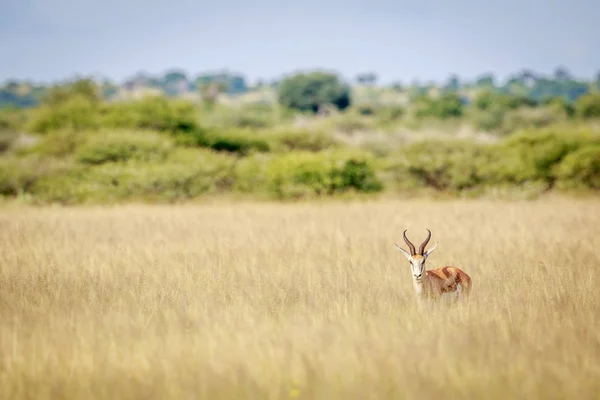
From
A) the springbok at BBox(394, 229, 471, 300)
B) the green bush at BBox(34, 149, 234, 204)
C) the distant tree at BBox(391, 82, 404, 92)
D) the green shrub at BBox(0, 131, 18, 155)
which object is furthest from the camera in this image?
the distant tree at BBox(391, 82, 404, 92)

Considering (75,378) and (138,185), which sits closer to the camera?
(75,378)

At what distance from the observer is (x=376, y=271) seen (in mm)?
8375

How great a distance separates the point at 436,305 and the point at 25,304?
12.9 feet

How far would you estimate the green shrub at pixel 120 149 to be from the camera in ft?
83.6

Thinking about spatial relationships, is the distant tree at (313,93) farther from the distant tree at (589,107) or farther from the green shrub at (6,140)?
the green shrub at (6,140)

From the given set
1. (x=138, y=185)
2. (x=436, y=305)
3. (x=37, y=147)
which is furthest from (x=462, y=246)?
(x=37, y=147)

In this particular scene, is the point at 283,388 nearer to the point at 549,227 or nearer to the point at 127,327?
the point at 127,327

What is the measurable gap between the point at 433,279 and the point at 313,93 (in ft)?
272

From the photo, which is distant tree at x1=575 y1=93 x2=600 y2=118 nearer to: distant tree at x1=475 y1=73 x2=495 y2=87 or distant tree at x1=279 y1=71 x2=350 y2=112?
distant tree at x1=279 y1=71 x2=350 y2=112

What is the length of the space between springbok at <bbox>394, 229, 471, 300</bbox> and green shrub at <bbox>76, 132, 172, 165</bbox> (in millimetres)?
20062

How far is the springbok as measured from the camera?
20.6 feet

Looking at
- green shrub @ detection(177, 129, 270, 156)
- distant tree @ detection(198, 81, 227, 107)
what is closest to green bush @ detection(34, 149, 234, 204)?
green shrub @ detection(177, 129, 270, 156)

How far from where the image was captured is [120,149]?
25734mm

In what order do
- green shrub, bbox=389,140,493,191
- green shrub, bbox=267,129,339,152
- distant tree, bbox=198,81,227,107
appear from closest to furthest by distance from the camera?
green shrub, bbox=389,140,493,191
green shrub, bbox=267,129,339,152
distant tree, bbox=198,81,227,107
